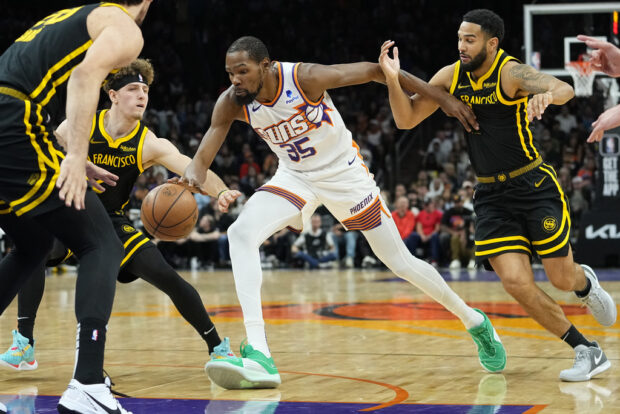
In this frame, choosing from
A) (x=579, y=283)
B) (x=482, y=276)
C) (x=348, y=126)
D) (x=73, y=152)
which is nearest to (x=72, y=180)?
(x=73, y=152)

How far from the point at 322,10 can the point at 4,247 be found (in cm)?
1152

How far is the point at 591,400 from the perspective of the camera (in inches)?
174

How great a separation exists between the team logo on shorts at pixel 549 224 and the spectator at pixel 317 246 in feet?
35.5

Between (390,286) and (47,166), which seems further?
(390,286)

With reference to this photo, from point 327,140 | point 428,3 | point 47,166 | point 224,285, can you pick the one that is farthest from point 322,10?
point 47,166

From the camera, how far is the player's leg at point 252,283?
479 cm

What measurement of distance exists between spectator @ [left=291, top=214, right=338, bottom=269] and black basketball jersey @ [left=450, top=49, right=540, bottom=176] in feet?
35.0

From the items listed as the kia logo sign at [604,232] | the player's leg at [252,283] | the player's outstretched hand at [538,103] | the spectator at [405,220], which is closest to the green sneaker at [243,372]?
the player's leg at [252,283]

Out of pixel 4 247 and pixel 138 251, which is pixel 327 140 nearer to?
pixel 138 251

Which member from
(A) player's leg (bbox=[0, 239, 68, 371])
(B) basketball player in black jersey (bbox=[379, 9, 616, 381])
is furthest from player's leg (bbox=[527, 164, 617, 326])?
(A) player's leg (bbox=[0, 239, 68, 371])

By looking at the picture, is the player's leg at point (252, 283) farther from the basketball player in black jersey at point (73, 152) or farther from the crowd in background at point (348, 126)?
the crowd in background at point (348, 126)

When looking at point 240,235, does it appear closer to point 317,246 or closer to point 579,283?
point 579,283

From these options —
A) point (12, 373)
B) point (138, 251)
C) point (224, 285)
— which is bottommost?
point (224, 285)

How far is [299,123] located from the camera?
5359 mm
